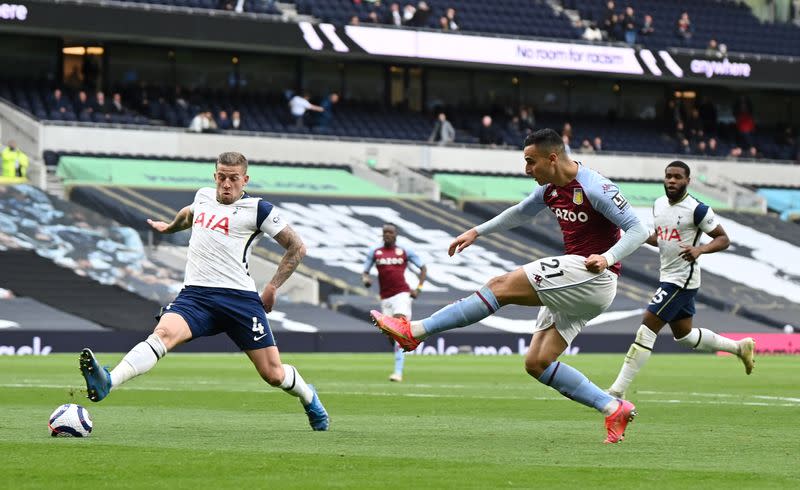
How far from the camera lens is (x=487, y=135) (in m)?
56.9

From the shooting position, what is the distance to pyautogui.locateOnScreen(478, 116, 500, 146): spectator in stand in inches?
2239

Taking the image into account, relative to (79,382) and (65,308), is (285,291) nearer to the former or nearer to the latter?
(65,308)

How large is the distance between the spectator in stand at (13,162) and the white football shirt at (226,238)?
32.0 metres

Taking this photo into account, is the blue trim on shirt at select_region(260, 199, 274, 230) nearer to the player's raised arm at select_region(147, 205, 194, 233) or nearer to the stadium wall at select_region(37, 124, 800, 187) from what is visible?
the player's raised arm at select_region(147, 205, 194, 233)

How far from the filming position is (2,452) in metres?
10.7

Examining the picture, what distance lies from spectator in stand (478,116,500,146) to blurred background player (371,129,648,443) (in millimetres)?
44458

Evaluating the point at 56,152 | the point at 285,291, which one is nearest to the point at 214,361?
the point at 285,291

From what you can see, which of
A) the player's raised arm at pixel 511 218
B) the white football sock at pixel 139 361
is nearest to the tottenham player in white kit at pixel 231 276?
the white football sock at pixel 139 361

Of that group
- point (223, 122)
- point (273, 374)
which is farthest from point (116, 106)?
point (273, 374)

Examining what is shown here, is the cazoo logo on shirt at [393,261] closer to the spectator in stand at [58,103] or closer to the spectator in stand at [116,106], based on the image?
the spectator in stand at [58,103]

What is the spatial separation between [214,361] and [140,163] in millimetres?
17775

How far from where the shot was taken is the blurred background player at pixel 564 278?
39.0 ft

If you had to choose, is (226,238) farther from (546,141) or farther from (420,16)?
(420,16)

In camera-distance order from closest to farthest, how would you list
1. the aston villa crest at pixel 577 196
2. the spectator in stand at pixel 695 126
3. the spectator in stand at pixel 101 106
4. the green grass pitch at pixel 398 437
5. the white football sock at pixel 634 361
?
the green grass pitch at pixel 398 437, the aston villa crest at pixel 577 196, the white football sock at pixel 634 361, the spectator in stand at pixel 101 106, the spectator in stand at pixel 695 126
